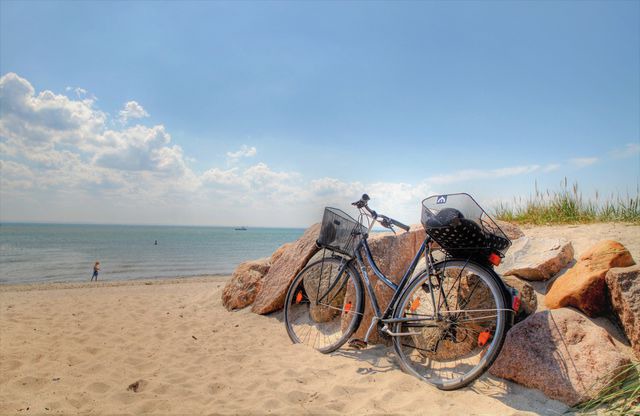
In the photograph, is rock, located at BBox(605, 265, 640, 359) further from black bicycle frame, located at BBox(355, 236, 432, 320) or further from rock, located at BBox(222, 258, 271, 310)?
rock, located at BBox(222, 258, 271, 310)

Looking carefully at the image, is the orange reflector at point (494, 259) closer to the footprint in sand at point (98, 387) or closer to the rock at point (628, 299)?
the rock at point (628, 299)

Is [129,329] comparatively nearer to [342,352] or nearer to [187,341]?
[187,341]

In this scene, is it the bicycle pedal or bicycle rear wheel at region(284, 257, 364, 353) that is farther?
bicycle rear wheel at region(284, 257, 364, 353)

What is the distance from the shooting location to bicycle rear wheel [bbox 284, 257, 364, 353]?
4.52 meters

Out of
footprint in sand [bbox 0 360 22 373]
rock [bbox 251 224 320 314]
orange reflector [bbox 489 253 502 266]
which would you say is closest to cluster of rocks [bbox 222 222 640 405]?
orange reflector [bbox 489 253 502 266]

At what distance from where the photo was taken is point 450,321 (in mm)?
3328

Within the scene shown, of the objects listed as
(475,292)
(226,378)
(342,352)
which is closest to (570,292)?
(475,292)

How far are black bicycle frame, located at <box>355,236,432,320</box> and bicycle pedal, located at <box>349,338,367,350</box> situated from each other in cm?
48

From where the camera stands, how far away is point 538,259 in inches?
179

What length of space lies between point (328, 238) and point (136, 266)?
20636mm

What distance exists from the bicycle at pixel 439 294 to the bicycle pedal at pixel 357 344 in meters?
0.02

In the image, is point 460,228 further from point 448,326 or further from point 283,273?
point 283,273

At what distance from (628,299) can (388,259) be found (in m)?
2.42

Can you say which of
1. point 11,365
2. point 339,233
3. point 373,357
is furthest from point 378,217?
point 11,365
